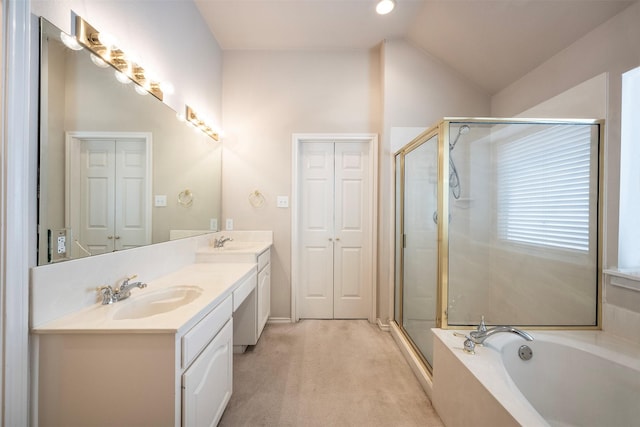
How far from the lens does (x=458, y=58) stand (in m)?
2.37

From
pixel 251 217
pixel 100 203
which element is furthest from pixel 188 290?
pixel 251 217

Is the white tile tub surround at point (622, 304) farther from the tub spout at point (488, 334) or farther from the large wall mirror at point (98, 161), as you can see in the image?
the large wall mirror at point (98, 161)

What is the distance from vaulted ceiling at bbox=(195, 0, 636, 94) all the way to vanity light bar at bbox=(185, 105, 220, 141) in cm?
97

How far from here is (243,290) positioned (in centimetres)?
169

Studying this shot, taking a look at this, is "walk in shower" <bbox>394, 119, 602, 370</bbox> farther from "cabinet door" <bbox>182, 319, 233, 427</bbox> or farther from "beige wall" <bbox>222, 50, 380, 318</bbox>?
"cabinet door" <bbox>182, 319, 233, 427</bbox>

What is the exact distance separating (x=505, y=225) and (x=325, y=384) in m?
1.81

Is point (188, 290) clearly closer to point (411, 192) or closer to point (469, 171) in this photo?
point (411, 192)

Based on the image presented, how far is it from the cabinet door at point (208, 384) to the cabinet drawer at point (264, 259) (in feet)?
2.71

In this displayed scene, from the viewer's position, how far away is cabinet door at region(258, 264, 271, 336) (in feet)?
7.11

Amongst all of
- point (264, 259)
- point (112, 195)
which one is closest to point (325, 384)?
point (264, 259)

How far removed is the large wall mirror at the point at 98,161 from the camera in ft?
3.16

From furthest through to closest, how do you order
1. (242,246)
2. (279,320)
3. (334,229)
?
1. (334,229)
2. (279,320)
3. (242,246)

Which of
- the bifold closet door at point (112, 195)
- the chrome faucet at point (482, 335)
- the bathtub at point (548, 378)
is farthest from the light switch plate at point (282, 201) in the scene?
the chrome faucet at point (482, 335)

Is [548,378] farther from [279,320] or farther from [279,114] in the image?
[279,114]
